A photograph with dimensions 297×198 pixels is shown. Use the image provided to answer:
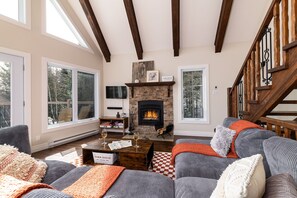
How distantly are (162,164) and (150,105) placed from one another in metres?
2.51

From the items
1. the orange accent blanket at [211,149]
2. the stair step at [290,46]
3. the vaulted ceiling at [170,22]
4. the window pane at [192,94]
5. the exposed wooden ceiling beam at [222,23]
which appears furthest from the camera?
the window pane at [192,94]

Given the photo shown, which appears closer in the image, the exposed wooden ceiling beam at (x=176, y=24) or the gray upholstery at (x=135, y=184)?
the gray upholstery at (x=135, y=184)

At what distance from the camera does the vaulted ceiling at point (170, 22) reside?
3.69 meters

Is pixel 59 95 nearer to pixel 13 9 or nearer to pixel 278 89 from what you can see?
pixel 13 9

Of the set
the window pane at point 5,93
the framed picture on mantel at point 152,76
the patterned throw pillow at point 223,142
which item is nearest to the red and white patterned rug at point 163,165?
the patterned throw pillow at point 223,142

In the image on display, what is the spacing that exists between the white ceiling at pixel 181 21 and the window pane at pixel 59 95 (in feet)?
5.31

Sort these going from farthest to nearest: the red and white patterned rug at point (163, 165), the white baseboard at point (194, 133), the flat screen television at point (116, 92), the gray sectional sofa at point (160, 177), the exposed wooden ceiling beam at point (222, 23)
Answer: the flat screen television at point (116, 92) → the white baseboard at point (194, 133) → the exposed wooden ceiling beam at point (222, 23) → the red and white patterned rug at point (163, 165) → the gray sectional sofa at point (160, 177)

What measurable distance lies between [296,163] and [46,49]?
14.4 feet

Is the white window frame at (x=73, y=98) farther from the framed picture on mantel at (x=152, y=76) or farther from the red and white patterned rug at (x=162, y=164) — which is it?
the framed picture on mantel at (x=152, y=76)

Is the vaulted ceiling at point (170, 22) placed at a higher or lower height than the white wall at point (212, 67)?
higher

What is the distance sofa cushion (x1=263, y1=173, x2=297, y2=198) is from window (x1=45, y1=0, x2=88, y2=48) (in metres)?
4.55

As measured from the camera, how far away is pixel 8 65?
2924 millimetres

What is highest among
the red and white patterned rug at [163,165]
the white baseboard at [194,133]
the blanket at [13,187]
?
the blanket at [13,187]

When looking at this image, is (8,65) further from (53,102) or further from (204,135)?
(204,135)
